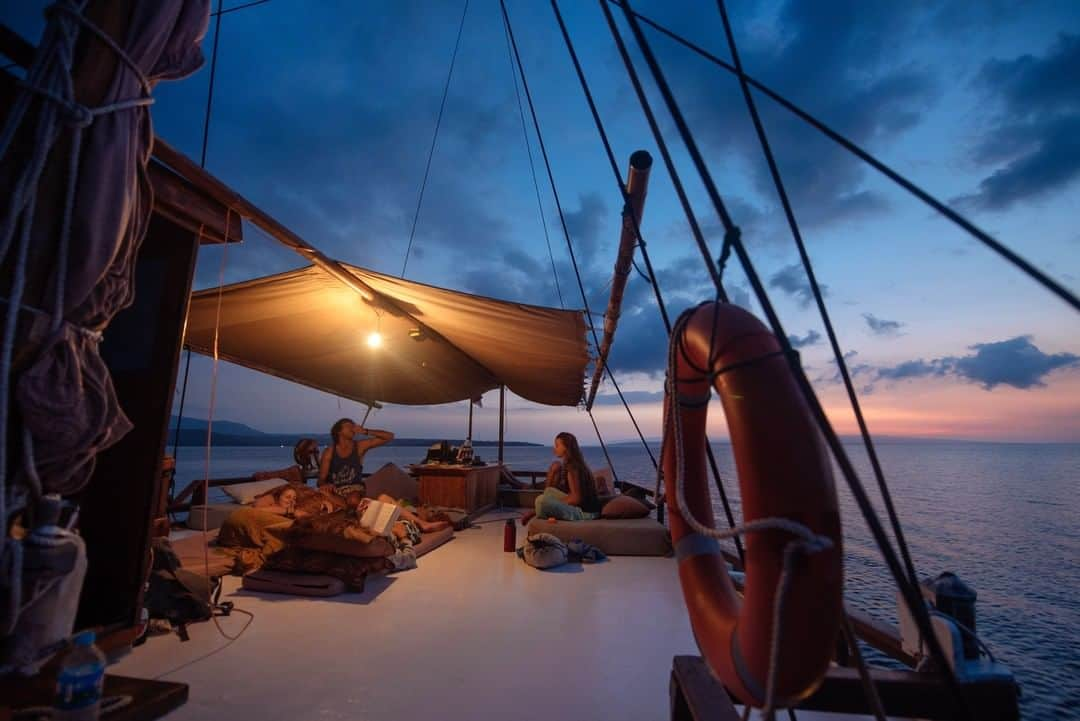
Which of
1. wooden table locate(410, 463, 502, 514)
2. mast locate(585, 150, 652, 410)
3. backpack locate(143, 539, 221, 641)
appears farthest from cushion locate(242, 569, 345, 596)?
wooden table locate(410, 463, 502, 514)

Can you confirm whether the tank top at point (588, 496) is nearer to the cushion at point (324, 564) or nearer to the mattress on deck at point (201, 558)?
the cushion at point (324, 564)

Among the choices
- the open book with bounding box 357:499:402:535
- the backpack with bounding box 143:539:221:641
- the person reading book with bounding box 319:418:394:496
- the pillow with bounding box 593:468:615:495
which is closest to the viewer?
the backpack with bounding box 143:539:221:641

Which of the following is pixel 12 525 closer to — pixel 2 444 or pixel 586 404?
pixel 2 444

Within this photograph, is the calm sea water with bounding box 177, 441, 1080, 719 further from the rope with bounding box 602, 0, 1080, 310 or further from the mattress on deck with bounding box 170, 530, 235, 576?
the mattress on deck with bounding box 170, 530, 235, 576

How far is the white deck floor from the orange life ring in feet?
3.46

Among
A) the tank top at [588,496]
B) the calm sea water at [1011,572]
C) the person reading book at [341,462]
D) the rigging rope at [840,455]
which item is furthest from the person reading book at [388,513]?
the calm sea water at [1011,572]

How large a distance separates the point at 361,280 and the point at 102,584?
126 inches

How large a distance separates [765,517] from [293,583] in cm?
340

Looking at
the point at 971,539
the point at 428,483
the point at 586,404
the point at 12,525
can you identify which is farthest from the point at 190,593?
the point at 971,539

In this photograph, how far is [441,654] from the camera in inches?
93.7

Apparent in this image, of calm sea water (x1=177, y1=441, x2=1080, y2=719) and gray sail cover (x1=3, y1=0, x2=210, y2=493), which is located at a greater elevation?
gray sail cover (x1=3, y1=0, x2=210, y2=493)

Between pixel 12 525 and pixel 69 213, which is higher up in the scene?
pixel 69 213

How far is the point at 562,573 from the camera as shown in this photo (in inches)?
154

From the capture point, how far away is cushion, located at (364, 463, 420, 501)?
7.24 meters
